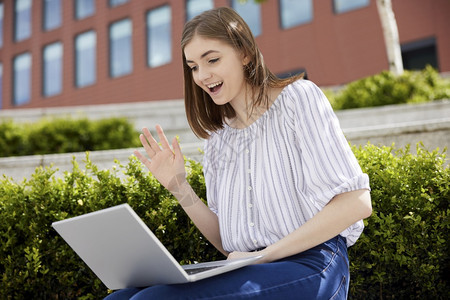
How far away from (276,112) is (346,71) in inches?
608

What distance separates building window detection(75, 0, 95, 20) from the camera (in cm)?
2424

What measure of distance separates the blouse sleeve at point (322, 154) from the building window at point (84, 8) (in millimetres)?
23508

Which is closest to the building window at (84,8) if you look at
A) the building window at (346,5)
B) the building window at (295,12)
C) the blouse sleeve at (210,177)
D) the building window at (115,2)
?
the building window at (115,2)

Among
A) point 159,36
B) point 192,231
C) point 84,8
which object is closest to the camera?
point 192,231

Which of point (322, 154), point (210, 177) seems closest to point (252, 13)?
point (210, 177)

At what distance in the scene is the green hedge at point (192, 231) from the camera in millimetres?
2975

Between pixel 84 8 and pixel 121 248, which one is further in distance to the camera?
pixel 84 8

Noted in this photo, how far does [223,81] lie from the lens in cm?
250

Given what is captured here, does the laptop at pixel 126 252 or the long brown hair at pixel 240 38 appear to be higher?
the long brown hair at pixel 240 38

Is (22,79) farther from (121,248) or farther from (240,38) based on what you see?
(121,248)

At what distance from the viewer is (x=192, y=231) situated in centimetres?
312

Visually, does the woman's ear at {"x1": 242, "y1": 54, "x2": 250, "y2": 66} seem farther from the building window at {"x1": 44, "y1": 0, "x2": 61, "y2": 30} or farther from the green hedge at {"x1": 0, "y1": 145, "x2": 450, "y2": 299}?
the building window at {"x1": 44, "y1": 0, "x2": 61, "y2": 30}

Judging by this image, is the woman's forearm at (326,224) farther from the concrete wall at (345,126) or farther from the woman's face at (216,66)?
the concrete wall at (345,126)

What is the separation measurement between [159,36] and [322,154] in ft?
67.5
